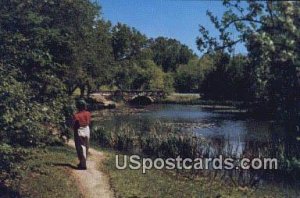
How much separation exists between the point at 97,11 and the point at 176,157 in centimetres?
3213

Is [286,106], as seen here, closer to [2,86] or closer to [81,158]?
[2,86]

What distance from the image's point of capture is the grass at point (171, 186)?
1862 cm

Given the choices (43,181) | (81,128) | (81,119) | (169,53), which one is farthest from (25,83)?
(169,53)

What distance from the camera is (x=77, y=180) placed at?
18.6 m

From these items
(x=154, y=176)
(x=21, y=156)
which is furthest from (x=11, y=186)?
(x=154, y=176)

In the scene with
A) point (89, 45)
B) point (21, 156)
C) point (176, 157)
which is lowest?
point (176, 157)

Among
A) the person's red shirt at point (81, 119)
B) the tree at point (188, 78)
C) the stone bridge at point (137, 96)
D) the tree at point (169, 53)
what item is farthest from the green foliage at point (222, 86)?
the person's red shirt at point (81, 119)

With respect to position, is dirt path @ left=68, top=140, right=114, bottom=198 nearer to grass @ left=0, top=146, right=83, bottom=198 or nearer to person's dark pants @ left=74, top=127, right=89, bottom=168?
grass @ left=0, top=146, right=83, bottom=198

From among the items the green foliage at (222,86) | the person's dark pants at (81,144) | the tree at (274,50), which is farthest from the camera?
the green foliage at (222,86)

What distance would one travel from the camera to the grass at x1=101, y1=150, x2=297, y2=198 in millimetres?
18622

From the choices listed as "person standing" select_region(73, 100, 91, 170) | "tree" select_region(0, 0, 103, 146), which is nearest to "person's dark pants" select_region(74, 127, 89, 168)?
"person standing" select_region(73, 100, 91, 170)

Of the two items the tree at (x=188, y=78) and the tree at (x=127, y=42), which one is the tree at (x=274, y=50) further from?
the tree at (x=188, y=78)

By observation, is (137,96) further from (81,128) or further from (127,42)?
(81,128)

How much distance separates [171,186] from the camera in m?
20.1
